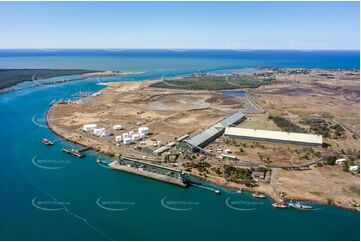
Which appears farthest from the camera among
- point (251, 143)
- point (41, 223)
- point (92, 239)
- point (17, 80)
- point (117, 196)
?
point (17, 80)

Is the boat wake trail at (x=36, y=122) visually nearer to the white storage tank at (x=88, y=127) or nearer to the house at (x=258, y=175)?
the white storage tank at (x=88, y=127)

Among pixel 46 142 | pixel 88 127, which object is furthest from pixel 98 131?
pixel 46 142

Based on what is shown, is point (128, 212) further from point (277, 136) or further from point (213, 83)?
point (213, 83)

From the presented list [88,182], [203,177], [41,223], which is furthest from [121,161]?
[41,223]

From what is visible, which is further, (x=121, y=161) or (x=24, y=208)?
(x=121, y=161)

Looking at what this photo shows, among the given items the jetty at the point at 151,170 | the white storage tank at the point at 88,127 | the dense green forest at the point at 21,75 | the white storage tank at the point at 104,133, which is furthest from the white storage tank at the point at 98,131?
the dense green forest at the point at 21,75

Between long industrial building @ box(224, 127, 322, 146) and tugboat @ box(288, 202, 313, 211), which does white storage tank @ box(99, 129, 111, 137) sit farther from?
tugboat @ box(288, 202, 313, 211)

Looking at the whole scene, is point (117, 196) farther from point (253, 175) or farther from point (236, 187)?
point (253, 175)
